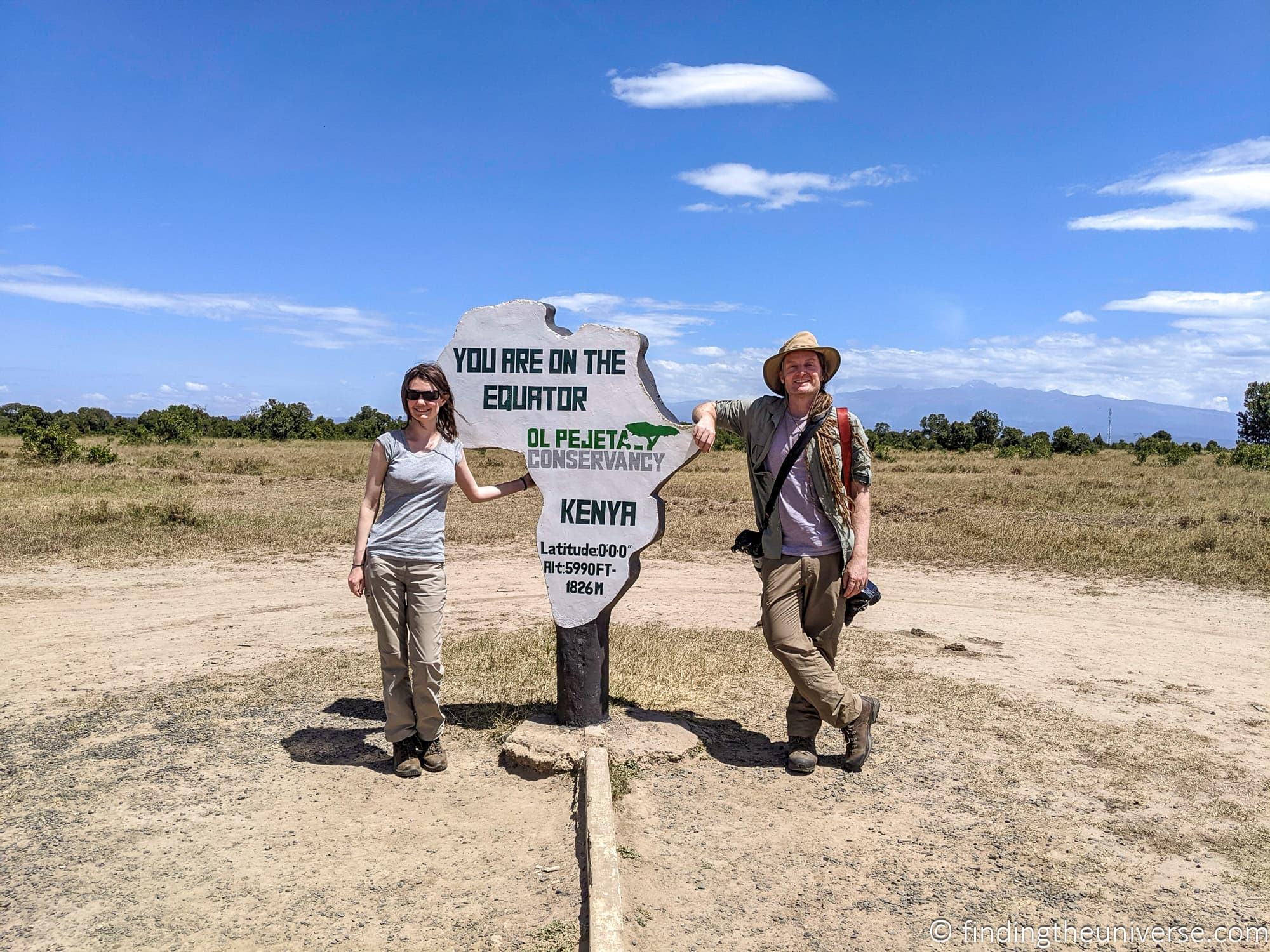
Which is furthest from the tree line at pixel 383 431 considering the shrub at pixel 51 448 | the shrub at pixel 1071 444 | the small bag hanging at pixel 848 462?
the small bag hanging at pixel 848 462

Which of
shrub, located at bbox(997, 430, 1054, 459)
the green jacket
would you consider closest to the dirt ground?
the green jacket

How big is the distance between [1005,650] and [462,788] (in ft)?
15.2

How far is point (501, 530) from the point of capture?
529 inches

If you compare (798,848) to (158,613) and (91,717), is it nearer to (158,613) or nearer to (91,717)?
(91,717)

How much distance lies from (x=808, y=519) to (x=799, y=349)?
0.80 m

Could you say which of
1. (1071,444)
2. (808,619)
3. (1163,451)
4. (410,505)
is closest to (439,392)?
(410,505)

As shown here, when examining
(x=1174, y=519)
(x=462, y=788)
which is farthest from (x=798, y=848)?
(x=1174, y=519)

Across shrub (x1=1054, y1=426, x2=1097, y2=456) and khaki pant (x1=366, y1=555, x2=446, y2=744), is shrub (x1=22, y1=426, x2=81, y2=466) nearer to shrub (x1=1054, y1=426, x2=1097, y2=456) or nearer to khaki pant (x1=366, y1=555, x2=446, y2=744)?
khaki pant (x1=366, y1=555, x2=446, y2=744)

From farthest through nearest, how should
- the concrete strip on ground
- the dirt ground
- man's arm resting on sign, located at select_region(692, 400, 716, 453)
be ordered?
man's arm resting on sign, located at select_region(692, 400, 716, 453) → the dirt ground → the concrete strip on ground

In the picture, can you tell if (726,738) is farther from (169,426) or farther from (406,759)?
(169,426)

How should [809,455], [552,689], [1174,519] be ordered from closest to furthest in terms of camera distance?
1. [809,455]
2. [552,689]
3. [1174,519]

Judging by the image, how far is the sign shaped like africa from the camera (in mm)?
4605

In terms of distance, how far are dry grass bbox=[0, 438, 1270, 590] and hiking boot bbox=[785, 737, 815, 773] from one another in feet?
22.7

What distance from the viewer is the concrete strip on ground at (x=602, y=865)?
3010 mm
